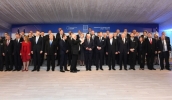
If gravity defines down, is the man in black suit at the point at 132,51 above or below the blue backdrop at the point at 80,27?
below

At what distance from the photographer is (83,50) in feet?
25.1

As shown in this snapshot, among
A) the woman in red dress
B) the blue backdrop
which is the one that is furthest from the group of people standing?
the blue backdrop

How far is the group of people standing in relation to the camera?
23.6 ft

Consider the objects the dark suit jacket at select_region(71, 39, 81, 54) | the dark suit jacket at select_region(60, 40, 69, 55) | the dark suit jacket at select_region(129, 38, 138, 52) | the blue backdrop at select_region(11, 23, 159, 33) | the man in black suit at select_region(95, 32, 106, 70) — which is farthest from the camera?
the blue backdrop at select_region(11, 23, 159, 33)

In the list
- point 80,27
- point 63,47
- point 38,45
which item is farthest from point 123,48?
point 80,27

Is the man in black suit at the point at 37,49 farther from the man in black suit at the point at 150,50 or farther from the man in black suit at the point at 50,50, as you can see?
the man in black suit at the point at 150,50

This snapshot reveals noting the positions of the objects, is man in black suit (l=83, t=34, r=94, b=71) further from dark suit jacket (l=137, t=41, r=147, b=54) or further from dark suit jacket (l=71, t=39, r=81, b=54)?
dark suit jacket (l=137, t=41, r=147, b=54)

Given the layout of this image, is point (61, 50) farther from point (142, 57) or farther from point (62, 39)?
point (142, 57)

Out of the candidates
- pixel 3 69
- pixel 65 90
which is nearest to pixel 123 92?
pixel 65 90

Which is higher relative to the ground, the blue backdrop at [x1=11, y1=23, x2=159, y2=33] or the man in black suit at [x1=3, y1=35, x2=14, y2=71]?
the blue backdrop at [x1=11, y1=23, x2=159, y2=33]

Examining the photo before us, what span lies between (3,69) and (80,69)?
354cm

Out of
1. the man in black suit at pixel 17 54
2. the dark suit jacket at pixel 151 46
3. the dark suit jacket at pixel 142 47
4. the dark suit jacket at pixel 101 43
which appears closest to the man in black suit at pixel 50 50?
the man in black suit at pixel 17 54

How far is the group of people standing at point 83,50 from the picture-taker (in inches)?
283

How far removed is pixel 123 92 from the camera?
13.0 ft
